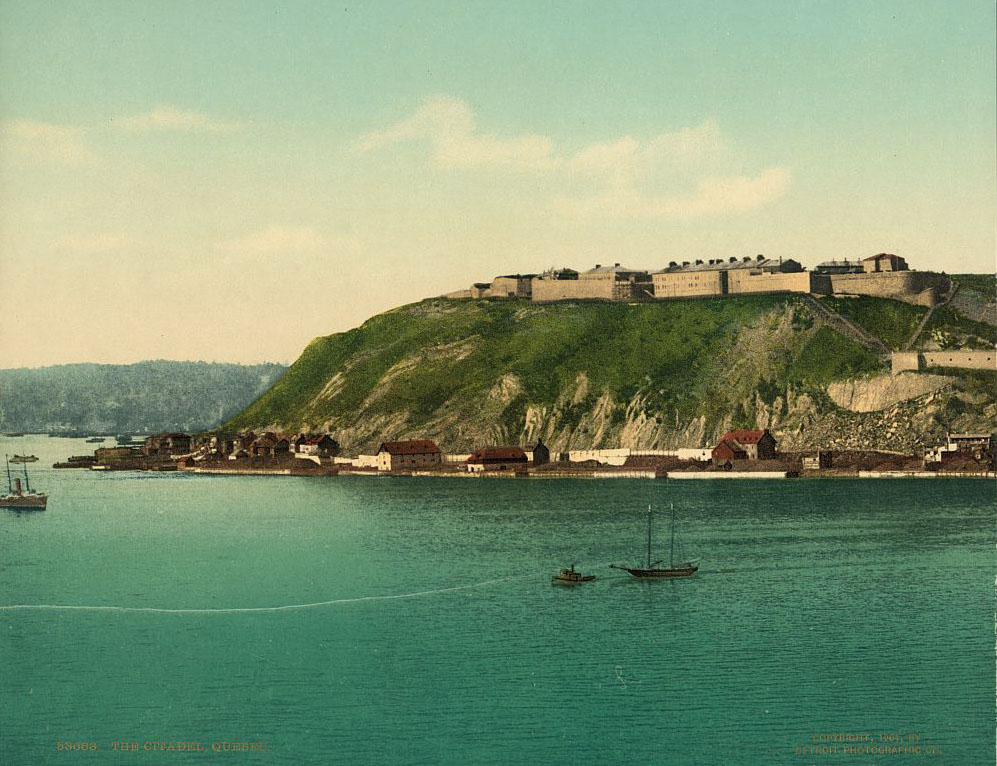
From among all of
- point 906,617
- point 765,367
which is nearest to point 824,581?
point 906,617

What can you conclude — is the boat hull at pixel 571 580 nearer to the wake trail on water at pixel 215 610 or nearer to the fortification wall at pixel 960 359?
the wake trail on water at pixel 215 610

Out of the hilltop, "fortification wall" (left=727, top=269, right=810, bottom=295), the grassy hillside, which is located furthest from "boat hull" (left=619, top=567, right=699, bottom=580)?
"fortification wall" (left=727, top=269, right=810, bottom=295)

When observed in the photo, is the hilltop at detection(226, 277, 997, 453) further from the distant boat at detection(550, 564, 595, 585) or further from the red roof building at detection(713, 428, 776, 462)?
the distant boat at detection(550, 564, 595, 585)

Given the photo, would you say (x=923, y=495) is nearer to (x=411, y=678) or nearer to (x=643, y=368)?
(x=643, y=368)

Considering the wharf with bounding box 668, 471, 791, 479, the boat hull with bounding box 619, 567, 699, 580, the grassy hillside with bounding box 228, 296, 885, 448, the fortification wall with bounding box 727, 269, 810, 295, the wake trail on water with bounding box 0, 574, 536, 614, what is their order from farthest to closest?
1. the fortification wall with bounding box 727, 269, 810, 295
2. the grassy hillside with bounding box 228, 296, 885, 448
3. the wharf with bounding box 668, 471, 791, 479
4. the boat hull with bounding box 619, 567, 699, 580
5. the wake trail on water with bounding box 0, 574, 536, 614

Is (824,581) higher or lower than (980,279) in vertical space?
lower

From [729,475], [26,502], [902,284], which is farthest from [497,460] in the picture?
[902,284]
